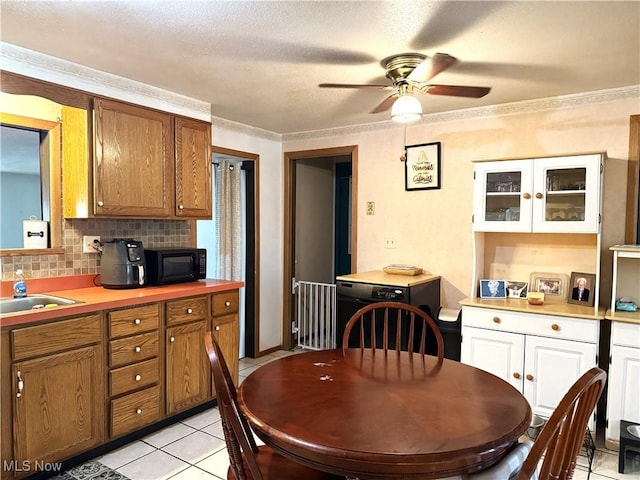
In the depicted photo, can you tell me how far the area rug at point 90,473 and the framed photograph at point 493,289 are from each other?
2.66m

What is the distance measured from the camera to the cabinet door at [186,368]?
9.34ft

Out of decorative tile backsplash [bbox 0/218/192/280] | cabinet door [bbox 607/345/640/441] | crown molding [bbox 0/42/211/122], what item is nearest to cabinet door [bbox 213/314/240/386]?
decorative tile backsplash [bbox 0/218/192/280]

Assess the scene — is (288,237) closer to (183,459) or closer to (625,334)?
(183,459)

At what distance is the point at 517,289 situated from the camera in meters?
3.27

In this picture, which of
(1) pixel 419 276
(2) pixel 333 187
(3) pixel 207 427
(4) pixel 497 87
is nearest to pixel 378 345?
(1) pixel 419 276

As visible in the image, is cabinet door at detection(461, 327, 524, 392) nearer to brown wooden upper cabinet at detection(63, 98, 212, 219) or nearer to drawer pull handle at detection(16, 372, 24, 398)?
brown wooden upper cabinet at detection(63, 98, 212, 219)

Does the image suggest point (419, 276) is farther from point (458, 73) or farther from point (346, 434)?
point (346, 434)

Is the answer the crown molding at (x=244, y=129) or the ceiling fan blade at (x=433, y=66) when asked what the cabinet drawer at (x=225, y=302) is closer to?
the crown molding at (x=244, y=129)

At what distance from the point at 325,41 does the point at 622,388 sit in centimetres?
269

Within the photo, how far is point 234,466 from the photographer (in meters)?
1.29

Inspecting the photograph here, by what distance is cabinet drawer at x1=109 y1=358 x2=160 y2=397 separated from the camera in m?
2.52

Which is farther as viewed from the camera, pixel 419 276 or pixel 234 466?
pixel 419 276

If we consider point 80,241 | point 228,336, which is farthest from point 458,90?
point 80,241

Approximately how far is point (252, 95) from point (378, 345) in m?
2.16
